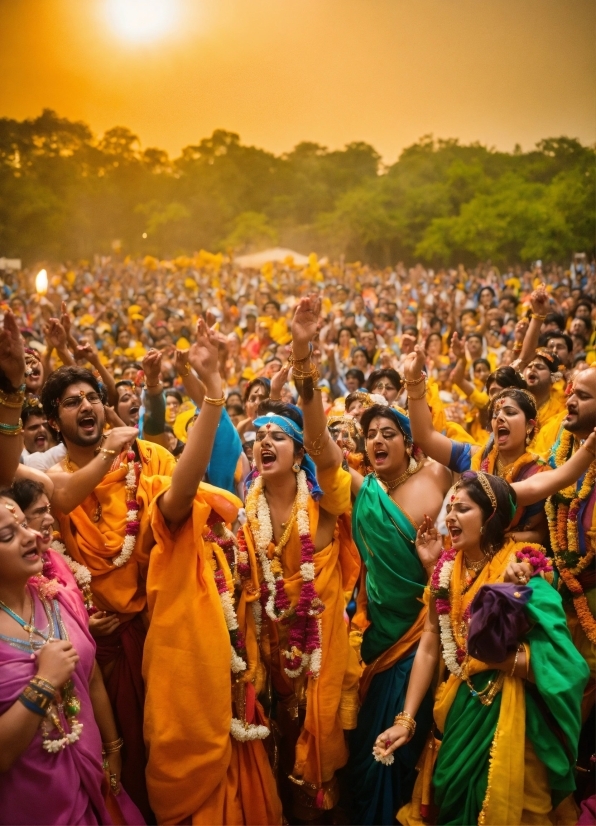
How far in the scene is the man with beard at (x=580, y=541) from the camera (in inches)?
122

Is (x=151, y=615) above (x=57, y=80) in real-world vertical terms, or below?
below

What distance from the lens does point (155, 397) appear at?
11.6 ft

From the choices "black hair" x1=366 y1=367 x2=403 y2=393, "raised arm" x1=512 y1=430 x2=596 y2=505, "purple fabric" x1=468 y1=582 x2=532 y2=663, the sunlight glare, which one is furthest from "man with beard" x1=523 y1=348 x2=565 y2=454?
the sunlight glare

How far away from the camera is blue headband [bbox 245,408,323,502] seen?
129 inches

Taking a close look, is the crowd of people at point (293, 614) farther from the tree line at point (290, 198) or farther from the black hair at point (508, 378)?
the tree line at point (290, 198)

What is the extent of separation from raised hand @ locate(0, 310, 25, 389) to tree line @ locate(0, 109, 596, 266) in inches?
365

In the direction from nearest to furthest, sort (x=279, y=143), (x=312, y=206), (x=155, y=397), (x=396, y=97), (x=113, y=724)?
(x=113, y=724)
(x=155, y=397)
(x=396, y=97)
(x=279, y=143)
(x=312, y=206)

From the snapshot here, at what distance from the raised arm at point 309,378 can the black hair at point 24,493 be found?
1038 mm

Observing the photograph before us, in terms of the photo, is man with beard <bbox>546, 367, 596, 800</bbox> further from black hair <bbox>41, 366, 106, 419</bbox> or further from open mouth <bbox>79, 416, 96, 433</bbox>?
black hair <bbox>41, 366, 106, 419</bbox>

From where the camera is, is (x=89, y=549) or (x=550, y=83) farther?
(x=550, y=83)

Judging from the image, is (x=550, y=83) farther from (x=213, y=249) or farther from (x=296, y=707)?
(x=296, y=707)

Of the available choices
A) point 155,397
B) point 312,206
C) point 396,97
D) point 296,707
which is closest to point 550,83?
point 396,97

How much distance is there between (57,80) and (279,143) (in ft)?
11.5

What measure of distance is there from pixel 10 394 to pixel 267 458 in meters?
1.15
